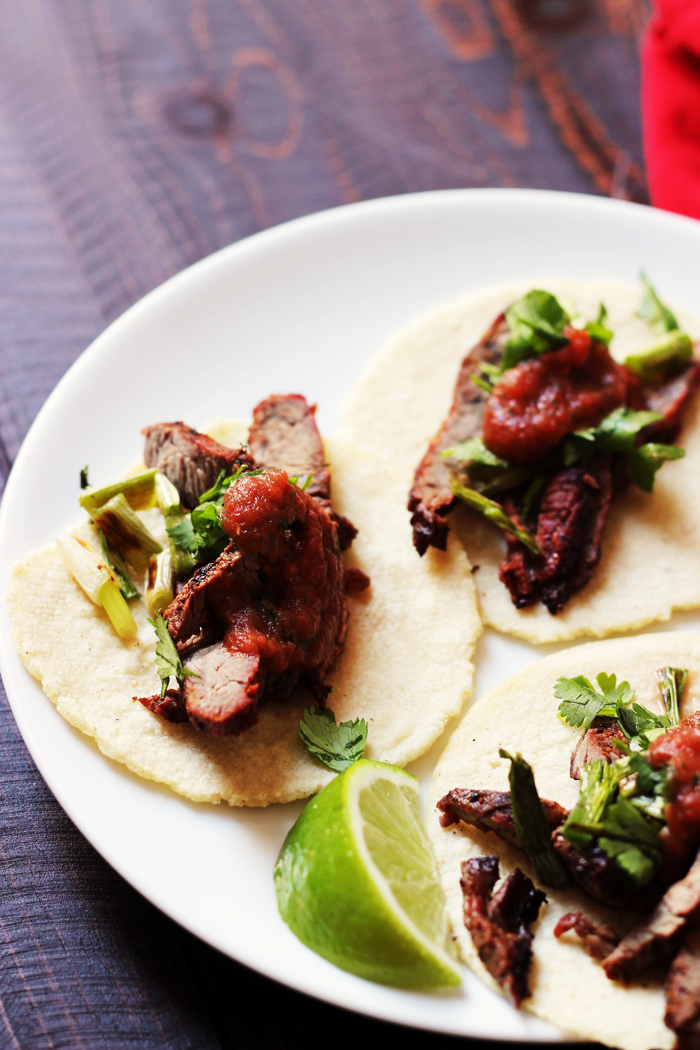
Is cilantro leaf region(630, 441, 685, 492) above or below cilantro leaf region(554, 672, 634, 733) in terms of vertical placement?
above

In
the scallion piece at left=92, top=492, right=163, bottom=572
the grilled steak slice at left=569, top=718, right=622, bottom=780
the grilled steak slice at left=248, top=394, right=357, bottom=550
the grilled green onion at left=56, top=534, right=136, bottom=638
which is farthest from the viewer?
the grilled steak slice at left=248, top=394, right=357, bottom=550

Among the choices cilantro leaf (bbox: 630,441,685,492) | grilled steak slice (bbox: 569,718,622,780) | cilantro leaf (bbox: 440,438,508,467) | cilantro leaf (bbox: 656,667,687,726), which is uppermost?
cilantro leaf (bbox: 440,438,508,467)

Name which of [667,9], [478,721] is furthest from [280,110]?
[478,721]

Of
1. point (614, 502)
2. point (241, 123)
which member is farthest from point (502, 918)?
point (241, 123)

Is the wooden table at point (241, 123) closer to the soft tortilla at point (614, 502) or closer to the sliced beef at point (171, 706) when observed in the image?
the soft tortilla at point (614, 502)

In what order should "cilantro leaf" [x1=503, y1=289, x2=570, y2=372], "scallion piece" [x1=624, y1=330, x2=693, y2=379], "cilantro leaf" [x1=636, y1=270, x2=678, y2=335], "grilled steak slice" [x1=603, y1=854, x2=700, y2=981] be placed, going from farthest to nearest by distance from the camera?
"cilantro leaf" [x1=636, y1=270, x2=678, y2=335], "scallion piece" [x1=624, y1=330, x2=693, y2=379], "cilantro leaf" [x1=503, y1=289, x2=570, y2=372], "grilled steak slice" [x1=603, y1=854, x2=700, y2=981]

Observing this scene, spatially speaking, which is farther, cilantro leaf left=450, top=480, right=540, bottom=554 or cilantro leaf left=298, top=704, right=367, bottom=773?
cilantro leaf left=450, top=480, right=540, bottom=554

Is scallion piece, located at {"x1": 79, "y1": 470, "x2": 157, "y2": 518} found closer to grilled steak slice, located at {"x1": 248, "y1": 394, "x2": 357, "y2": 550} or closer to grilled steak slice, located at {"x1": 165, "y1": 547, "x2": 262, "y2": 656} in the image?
grilled steak slice, located at {"x1": 248, "y1": 394, "x2": 357, "y2": 550}

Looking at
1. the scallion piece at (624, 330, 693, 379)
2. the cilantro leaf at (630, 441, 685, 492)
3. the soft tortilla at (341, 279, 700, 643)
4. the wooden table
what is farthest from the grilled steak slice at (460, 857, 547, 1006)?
the wooden table
